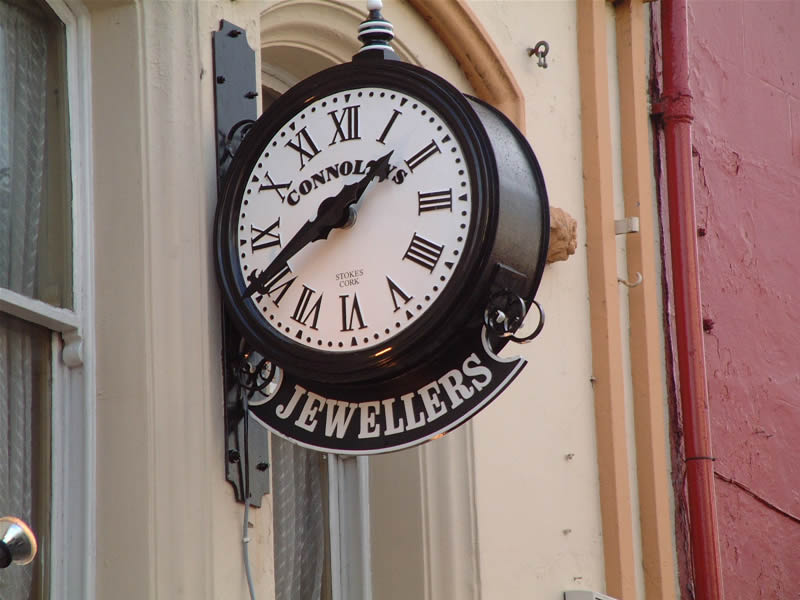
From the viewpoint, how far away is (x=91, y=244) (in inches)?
157

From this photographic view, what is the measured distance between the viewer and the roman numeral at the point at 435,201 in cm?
366

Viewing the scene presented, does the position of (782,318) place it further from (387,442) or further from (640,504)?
(387,442)

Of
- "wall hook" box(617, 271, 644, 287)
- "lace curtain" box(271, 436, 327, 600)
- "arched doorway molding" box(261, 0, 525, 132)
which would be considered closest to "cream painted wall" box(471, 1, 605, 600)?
"arched doorway molding" box(261, 0, 525, 132)

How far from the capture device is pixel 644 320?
19.3ft

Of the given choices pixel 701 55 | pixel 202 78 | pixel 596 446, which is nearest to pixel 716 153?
pixel 701 55

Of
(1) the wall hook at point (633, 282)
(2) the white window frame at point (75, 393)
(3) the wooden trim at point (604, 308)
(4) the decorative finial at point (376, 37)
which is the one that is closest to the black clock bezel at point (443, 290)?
(4) the decorative finial at point (376, 37)

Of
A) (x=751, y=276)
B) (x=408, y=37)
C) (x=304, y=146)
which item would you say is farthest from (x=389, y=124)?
(x=751, y=276)

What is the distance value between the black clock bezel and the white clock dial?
18 mm

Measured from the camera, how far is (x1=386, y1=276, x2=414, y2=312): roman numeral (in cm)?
363

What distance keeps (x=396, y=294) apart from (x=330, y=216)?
0.25 metres

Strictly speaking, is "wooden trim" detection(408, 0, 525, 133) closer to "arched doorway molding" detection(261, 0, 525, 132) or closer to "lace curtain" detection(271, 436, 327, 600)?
"arched doorway molding" detection(261, 0, 525, 132)

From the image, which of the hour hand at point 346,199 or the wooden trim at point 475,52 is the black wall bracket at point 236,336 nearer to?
the hour hand at point 346,199

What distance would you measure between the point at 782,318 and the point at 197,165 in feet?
11.8

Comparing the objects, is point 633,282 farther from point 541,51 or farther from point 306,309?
point 306,309
